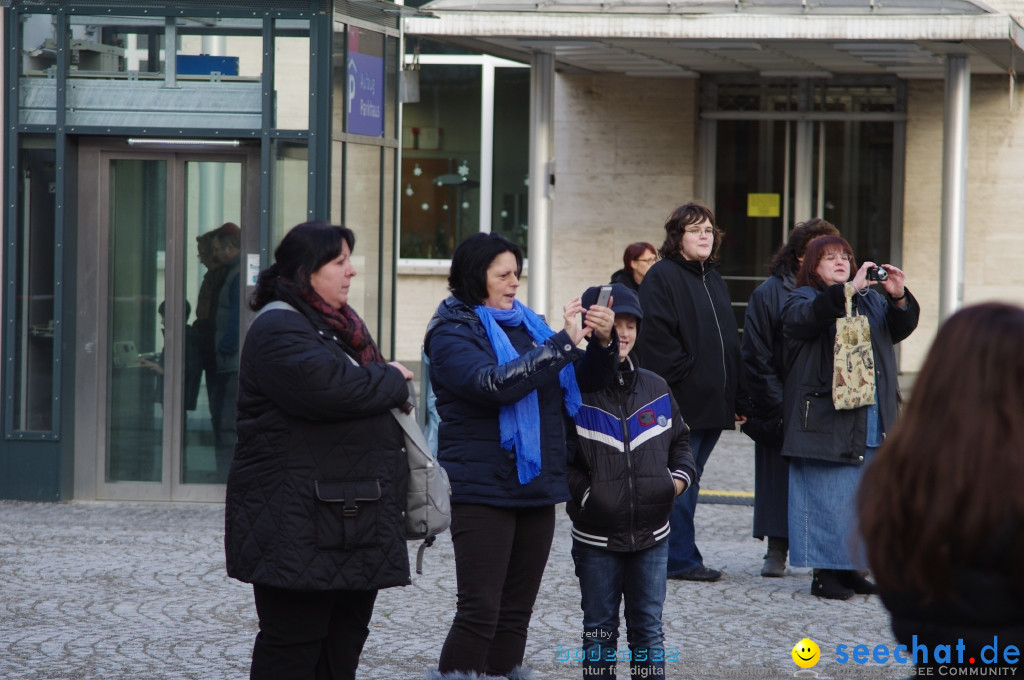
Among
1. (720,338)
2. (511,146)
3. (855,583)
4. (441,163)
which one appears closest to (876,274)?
(720,338)

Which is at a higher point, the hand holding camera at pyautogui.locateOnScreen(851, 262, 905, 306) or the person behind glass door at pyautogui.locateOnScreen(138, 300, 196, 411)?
the hand holding camera at pyautogui.locateOnScreen(851, 262, 905, 306)

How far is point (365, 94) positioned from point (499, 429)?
508cm

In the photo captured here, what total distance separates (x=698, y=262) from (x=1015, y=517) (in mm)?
4734

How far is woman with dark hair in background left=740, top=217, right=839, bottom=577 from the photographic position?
6.74 metres

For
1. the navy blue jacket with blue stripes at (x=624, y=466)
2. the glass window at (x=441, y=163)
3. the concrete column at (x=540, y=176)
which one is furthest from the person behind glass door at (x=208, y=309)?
the glass window at (x=441, y=163)

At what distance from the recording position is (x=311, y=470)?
3904mm

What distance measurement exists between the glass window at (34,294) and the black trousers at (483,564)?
16.8 ft

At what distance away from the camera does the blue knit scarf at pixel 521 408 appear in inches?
172

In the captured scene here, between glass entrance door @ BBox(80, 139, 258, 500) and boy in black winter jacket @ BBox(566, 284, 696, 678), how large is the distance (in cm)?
449

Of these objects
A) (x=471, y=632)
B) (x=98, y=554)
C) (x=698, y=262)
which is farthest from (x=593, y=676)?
(x=98, y=554)

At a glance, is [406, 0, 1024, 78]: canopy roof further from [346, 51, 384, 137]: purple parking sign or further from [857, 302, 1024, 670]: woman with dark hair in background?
[857, 302, 1024, 670]: woman with dark hair in background

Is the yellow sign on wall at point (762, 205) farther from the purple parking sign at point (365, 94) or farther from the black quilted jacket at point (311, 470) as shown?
the black quilted jacket at point (311, 470)

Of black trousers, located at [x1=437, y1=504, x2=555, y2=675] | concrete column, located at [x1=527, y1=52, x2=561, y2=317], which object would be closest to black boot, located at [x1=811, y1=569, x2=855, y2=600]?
black trousers, located at [x1=437, y1=504, x2=555, y2=675]

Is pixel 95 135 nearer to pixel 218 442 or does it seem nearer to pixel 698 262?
pixel 218 442
